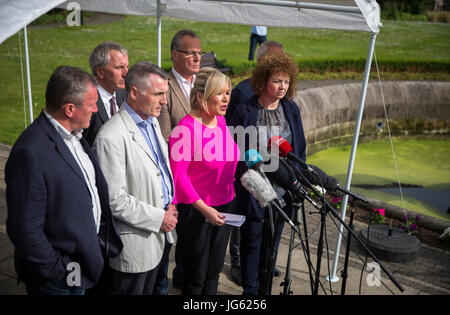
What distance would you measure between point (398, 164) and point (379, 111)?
2.68 m

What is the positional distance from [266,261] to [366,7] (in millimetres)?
2229

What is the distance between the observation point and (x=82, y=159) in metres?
2.44

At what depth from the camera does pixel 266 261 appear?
2609 millimetres

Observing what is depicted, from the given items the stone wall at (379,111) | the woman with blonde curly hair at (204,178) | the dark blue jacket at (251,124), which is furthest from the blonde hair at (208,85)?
the stone wall at (379,111)

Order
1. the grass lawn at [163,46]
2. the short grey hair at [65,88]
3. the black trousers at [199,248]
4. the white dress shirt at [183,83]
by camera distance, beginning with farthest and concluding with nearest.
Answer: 1. the grass lawn at [163,46]
2. the white dress shirt at [183,83]
3. the black trousers at [199,248]
4. the short grey hair at [65,88]

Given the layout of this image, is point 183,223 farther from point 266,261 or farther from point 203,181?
point 266,261

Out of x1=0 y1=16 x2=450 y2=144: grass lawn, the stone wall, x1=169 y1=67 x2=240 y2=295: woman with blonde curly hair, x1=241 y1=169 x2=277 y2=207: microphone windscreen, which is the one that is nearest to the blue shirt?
x1=169 y1=67 x2=240 y2=295: woman with blonde curly hair

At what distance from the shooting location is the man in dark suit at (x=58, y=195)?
2150mm

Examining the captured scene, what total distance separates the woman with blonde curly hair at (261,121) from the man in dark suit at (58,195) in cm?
147

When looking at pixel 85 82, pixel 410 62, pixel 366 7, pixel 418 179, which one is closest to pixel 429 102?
pixel 410 62

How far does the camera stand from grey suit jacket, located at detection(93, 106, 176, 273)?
2.59 m

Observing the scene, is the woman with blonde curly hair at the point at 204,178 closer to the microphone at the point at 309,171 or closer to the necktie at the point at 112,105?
the microphone at the point at 309,171


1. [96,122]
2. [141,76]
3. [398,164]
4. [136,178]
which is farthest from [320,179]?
[398,164]

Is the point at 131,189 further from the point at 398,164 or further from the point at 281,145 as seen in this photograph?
the point at 398,164
